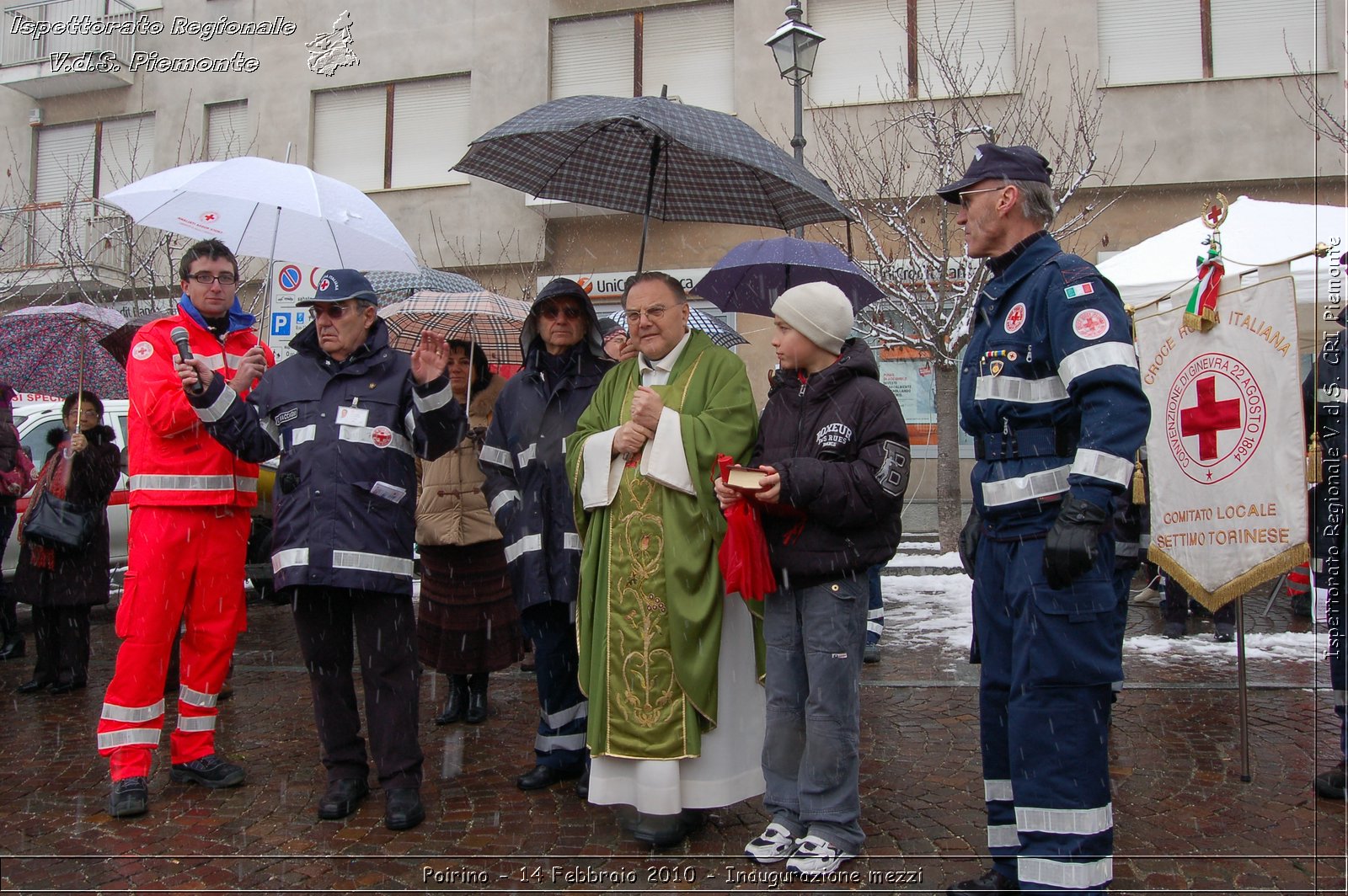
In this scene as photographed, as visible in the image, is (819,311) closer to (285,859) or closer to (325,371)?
(325,371)

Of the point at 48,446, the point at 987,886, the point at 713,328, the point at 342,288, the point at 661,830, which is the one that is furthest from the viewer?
the point at 48,446

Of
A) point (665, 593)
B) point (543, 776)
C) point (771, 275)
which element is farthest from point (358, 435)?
point (771, 275)

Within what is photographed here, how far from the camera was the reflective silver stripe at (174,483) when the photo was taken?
4621 mm

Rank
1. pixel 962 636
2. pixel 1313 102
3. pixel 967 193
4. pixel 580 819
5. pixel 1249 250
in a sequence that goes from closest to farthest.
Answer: pixel 967 193 → pixel 580 819 → pixel 1249 250 → pixel 962 636 → pixel 1313 102

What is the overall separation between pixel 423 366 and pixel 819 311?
64.2 inches

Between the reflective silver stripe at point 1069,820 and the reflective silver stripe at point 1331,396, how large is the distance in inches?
102

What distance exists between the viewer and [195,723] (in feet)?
15.5

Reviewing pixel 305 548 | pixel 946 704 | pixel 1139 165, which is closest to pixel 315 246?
pixel 305 548

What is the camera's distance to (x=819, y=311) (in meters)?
3.88

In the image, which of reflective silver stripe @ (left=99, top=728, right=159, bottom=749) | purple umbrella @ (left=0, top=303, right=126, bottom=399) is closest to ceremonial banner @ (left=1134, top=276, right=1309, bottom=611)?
reflective silver stripe @ (left=99, top=728, right=159, bottom=749)

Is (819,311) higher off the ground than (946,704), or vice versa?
(819,311)

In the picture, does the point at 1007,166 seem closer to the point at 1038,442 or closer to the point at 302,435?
the point at 1038,442

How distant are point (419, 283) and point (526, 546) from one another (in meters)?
3.22

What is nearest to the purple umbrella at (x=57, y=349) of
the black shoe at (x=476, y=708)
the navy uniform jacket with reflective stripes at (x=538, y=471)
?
the black shoe at (x=476, y=708)
